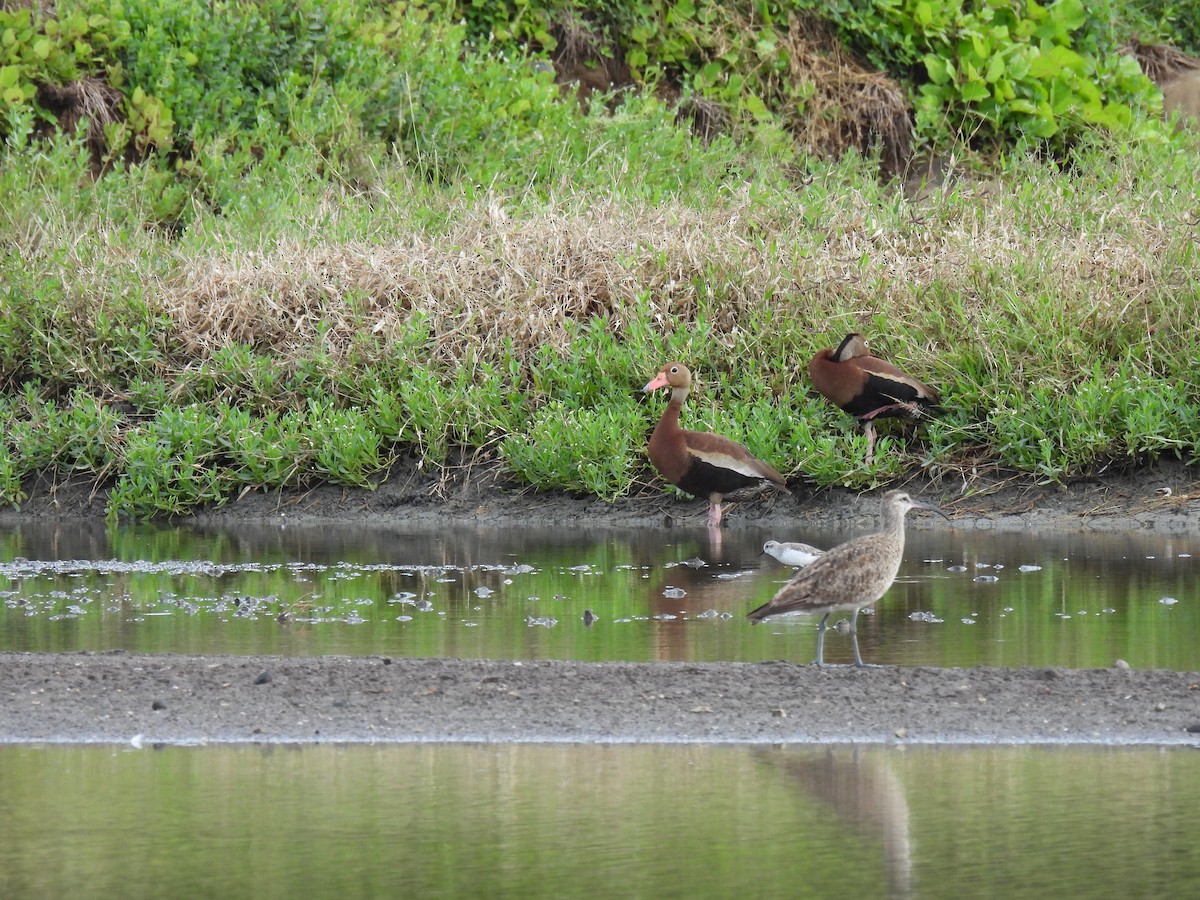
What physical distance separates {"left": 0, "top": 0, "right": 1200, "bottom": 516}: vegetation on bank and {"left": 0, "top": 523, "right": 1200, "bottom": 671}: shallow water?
2.90 feet

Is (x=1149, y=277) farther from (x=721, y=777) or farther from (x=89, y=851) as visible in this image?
(x=89, y=851)

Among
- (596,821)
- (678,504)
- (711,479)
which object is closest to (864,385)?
(711,479)

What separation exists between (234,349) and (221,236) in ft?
6.82

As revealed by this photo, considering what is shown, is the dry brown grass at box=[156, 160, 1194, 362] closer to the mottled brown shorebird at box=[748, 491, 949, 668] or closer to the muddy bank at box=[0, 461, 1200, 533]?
the muddy bank at box=[0, 461, 1200, 533]

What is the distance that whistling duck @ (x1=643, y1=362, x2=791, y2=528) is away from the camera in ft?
41.7

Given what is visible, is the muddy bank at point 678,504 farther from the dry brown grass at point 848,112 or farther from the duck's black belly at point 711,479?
the dry brown grass at point 848,112

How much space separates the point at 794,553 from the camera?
1095 cm

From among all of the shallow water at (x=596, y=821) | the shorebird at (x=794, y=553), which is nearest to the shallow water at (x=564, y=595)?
the shorebird at (x=794, y=553)

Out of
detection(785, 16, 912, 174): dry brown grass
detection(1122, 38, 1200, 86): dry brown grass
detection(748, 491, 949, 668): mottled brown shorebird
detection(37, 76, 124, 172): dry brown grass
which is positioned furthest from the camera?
detection(1122, 38, 1200, 86): dry brown grass

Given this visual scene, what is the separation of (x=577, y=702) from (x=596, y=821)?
53.6 inches

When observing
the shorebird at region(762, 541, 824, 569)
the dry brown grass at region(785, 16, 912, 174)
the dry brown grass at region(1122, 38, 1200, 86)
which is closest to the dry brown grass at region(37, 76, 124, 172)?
the dry brown grass at region(785, 16, 912, 174)

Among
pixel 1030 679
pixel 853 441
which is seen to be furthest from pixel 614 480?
pixel 1030 679

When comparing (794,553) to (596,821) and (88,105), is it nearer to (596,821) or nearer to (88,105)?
(596,821)

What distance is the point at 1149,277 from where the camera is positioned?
1395 centimetres
